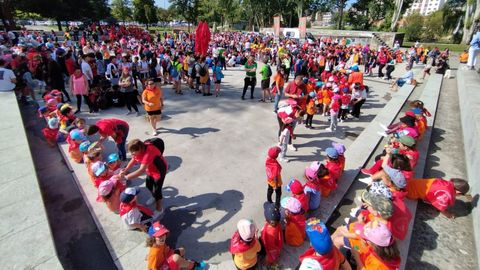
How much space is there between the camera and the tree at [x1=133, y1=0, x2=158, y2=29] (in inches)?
2114

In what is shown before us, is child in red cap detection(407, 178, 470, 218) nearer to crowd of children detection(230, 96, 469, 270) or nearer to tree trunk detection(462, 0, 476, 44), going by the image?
crowd of children detection(230, 96, 469, 270)

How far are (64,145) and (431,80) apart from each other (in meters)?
16.3

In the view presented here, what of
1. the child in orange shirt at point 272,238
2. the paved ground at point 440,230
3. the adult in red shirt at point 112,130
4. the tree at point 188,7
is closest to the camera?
the child in orange shirt at point 272,238

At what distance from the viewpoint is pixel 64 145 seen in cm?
641

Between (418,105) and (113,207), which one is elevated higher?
(418,105)

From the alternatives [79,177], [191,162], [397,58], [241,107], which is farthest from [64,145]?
[397,58]

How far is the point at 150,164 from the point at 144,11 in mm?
60042

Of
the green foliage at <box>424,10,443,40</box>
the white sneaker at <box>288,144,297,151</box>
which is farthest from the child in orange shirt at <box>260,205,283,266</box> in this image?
the green foliage at <box>424,10,443,40</box>

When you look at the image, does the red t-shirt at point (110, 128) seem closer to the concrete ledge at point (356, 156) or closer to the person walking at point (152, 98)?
the person walking at point (152, 98)

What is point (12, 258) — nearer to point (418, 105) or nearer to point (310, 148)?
point (310, 148)

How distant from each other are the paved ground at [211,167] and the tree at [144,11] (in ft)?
173

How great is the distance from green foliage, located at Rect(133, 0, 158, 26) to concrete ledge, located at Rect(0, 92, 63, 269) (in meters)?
57.1

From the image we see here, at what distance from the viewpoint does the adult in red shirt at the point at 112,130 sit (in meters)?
4.98

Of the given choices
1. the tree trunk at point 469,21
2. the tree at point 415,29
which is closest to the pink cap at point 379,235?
the tree trunk at point 469,21
